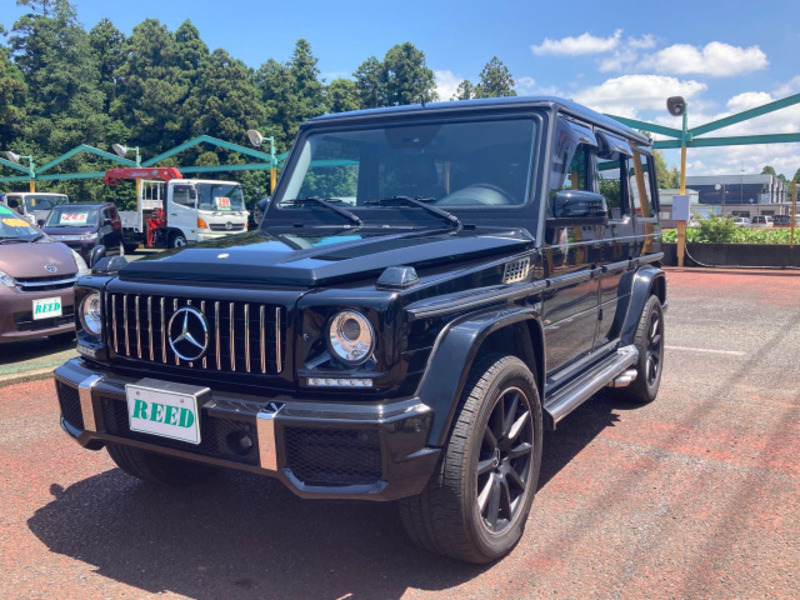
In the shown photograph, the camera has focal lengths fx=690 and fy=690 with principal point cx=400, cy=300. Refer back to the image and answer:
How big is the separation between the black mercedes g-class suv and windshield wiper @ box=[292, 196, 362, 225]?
1 centimetres

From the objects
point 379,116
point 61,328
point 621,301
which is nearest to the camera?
point 379,116

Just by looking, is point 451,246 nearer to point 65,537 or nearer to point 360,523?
point 360,523

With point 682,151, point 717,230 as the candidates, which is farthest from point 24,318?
point 717,230

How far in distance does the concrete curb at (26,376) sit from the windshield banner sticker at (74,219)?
37.3 ft

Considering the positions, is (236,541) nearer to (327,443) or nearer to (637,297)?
(327,443)

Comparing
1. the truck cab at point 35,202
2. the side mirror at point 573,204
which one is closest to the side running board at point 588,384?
the side mirror at point 573,204

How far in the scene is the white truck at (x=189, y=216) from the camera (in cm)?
2144

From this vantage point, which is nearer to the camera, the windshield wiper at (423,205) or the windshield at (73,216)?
the windshield wiper at (423,205)

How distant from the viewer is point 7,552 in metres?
2.95

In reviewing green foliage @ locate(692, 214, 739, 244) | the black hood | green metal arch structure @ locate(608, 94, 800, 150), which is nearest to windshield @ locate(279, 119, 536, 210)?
the black hood

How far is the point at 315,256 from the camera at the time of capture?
278cm

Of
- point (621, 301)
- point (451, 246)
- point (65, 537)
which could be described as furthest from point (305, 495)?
point (621, 301)

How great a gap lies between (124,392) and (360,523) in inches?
48.9

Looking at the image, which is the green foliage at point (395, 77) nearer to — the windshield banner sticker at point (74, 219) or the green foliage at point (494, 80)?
the green foliage at point (494, 80)
